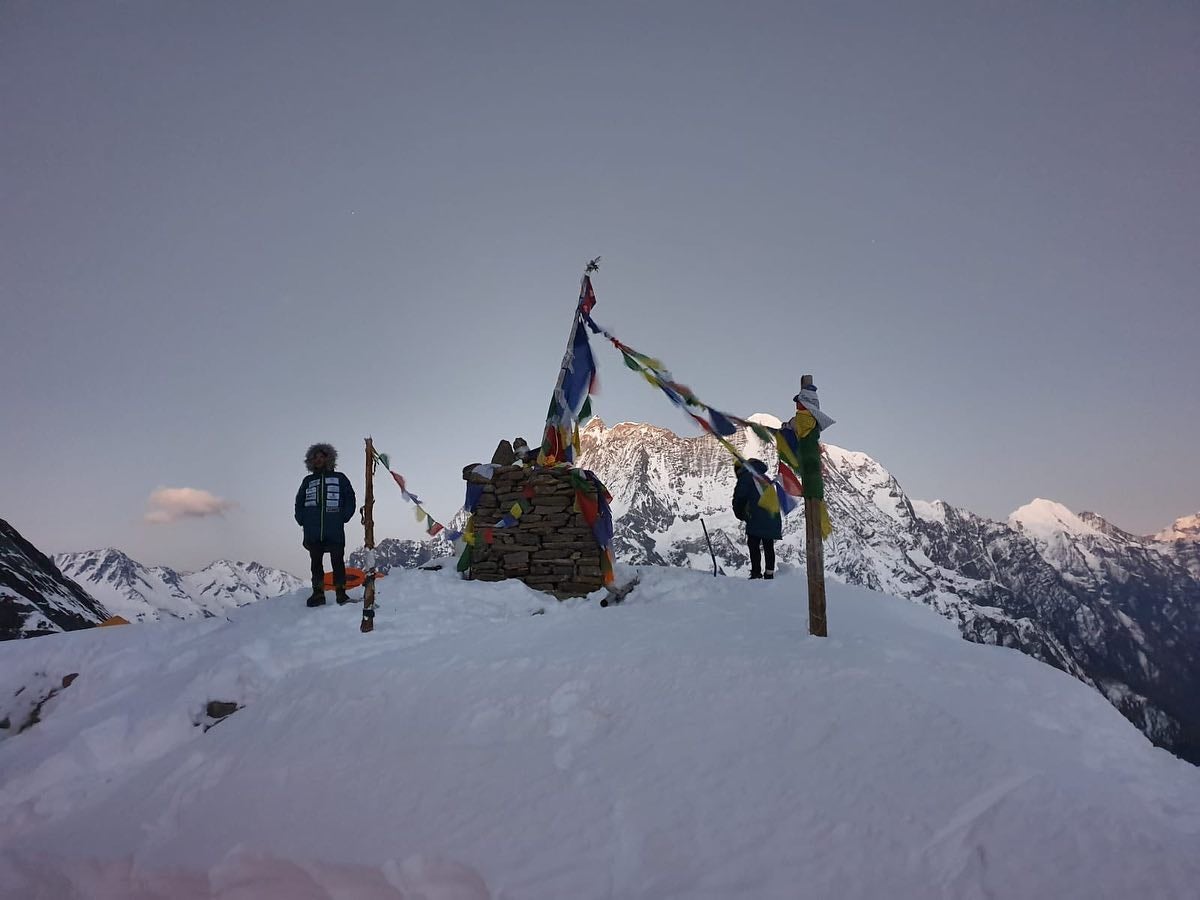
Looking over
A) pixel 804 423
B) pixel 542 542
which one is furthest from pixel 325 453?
pixel 804 423

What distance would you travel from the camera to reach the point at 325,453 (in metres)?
10.1

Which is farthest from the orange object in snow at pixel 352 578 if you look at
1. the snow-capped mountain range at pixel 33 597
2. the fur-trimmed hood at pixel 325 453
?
the snow-capped mountain range at pixel 33 597

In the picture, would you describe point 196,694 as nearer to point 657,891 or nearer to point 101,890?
point 101,890

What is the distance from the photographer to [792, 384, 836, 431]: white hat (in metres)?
7.27

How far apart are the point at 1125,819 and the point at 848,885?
1733mm

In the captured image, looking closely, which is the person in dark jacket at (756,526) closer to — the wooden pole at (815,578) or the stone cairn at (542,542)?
the stone cairn at (542,542)

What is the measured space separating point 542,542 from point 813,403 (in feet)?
21.6

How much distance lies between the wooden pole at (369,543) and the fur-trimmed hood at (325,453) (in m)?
0.76

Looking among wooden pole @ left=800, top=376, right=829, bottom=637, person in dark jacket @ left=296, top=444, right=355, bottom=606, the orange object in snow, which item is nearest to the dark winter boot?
person in dark jacket @ left=296, top=444, right=355, bottom=606

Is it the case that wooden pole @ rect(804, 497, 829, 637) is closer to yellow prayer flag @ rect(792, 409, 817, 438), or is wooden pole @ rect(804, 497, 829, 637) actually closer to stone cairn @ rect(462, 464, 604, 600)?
yellow prayer flag @ rect(792, 409, 817, 438)

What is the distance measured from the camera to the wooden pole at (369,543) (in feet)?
28.2

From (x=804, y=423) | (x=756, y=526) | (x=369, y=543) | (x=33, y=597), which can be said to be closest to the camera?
(x=804, y=423)

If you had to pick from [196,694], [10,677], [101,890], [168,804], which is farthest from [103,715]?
[101,890]

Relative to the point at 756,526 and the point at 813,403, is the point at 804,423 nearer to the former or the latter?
the point at 813,403
